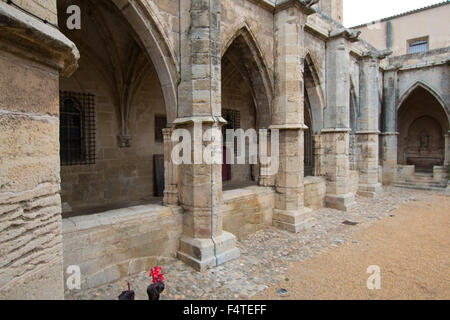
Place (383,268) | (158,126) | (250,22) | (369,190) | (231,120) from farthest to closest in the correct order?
(369,190) < (231,120) < (158,126) < (250,22) < (383,268)

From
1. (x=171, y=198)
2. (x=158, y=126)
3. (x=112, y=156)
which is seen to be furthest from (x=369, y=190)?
(x=112, y=156)

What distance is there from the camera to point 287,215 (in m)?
6.18

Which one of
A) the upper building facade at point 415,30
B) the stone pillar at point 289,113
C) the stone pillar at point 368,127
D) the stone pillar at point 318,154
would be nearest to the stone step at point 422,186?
the stone pillar at point 368,127

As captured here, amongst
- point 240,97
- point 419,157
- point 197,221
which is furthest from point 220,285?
point 419,157

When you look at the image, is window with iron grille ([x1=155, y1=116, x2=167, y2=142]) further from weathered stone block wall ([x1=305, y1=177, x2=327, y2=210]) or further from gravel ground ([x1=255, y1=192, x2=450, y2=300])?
gravel ground ([x1=255, y1=192, x2=450, y2=300])

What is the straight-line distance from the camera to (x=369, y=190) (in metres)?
10.3

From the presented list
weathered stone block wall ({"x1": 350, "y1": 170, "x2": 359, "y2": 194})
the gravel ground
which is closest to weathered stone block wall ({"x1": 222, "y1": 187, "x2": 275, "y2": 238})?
the gravel ground

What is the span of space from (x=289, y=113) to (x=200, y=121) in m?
2.68

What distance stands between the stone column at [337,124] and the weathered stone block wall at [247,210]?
2.82 m

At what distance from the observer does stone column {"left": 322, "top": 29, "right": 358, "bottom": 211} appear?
8.13 metres

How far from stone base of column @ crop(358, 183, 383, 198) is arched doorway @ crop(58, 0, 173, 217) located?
24.0 feet

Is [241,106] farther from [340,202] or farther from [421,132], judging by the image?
[421,132]

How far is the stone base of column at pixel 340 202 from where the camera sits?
8.10m

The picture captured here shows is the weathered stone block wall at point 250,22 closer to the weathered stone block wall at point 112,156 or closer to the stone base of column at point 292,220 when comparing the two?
the weathered stone block wall at point 112,156
